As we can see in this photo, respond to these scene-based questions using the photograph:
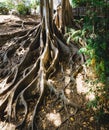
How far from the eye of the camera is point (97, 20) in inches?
177

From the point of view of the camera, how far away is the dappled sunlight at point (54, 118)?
4617 mm

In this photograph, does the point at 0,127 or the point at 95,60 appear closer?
the point at 95,60

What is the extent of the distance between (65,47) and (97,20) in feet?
8.58

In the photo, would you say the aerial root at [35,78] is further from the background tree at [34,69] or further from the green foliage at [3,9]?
the green foliage at [3,9]

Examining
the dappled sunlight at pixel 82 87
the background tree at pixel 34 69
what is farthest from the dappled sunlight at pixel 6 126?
the dappled sunlight at pixel 82 87

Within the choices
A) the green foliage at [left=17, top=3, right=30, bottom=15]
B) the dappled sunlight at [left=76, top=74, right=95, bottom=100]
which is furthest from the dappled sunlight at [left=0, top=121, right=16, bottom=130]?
the green foliage at [left=17, top=3, right=30, bottom=15]

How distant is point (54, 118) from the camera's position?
474cm

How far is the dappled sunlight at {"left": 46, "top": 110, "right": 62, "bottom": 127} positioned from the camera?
4.62 metres

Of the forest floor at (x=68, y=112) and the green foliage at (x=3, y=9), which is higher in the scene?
the green foliage at (x=3, y=9)

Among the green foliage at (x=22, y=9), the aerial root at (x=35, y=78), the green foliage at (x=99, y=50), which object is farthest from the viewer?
the green foliage at (x=22, y=9)

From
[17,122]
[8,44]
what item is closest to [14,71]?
[17,122]

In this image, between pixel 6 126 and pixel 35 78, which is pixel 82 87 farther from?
pixel 6 126

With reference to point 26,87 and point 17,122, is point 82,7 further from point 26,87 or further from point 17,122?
point 17,122

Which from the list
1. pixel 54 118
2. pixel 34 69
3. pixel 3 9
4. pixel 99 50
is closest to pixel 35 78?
pixel 34 69
